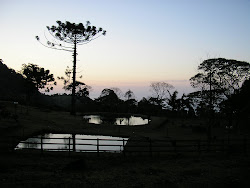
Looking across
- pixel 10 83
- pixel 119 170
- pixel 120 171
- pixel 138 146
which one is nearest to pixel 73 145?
pixel 138 146

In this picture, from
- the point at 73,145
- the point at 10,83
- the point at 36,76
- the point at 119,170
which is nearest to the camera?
the point at 119,170

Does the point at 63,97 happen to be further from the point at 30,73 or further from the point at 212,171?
the point at 212,171

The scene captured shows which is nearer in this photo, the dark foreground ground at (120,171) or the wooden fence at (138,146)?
the dark foreground ground at (120,171)

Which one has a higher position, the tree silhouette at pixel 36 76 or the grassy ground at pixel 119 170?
the tree silhouette at pixel 36 76

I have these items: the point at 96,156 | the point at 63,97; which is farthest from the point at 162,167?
the point at 63,97

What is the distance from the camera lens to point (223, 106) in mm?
27922

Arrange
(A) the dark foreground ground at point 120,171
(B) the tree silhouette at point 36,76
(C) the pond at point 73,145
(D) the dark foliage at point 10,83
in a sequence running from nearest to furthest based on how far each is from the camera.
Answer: (A) the dark foreground ground at point 120,171, (C) the pond at point 73,145, (B) the tree silhouette at point 36,76, (D) the dark foliage at point 10,83

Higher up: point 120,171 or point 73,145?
point 73,145

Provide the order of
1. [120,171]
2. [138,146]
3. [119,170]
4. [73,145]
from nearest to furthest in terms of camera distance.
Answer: [120,171], [119,170], [138,146], [73,145]

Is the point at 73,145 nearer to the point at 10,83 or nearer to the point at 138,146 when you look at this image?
the point at 138,146

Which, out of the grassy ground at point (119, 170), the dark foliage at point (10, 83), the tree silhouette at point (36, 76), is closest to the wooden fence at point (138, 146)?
the grassy ground at point (119, 170)

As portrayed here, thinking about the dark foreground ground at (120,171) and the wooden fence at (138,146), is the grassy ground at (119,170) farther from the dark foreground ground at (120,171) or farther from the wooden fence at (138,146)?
the wooden fence at (138,146)

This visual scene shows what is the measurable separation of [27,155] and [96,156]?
3.77m

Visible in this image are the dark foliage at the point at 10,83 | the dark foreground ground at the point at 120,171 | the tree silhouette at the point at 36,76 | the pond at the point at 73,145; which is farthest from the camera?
the dark foliage at the point at 10,83
